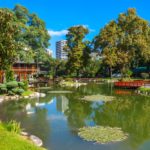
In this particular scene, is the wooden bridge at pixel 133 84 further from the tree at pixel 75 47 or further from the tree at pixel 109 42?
the tree at pixel 75 47

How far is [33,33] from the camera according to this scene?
2530 inches

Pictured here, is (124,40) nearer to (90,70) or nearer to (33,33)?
(90,70)

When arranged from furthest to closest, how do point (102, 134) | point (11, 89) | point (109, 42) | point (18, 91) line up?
point (109, 42) → point (18, 91) → point (11, 89) → point (102, 134)

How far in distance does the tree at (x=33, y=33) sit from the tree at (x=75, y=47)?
28.2ft

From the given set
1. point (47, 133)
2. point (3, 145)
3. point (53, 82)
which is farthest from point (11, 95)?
point (53, 82)

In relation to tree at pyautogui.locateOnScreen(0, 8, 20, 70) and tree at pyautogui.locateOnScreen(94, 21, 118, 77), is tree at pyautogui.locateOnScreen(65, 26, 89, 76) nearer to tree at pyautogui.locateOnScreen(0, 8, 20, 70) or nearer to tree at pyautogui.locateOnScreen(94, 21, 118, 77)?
tree at pyautogui.locateOnScreen(94, 21, 118, 77)

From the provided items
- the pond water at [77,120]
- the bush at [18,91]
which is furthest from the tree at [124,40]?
the pond water at [77,120]

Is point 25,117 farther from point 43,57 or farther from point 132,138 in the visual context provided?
point 43,57

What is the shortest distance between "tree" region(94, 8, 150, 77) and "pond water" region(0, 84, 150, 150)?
37223mm

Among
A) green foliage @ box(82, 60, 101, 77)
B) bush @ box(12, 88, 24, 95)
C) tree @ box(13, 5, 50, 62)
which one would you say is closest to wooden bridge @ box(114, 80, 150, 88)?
tree @ box(13, 5, 50, 62)

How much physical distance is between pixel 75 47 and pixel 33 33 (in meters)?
16.3

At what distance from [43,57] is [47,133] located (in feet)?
169

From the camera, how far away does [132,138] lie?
17.5m

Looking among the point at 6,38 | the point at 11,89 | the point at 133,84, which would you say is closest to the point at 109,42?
the point at 133,84
